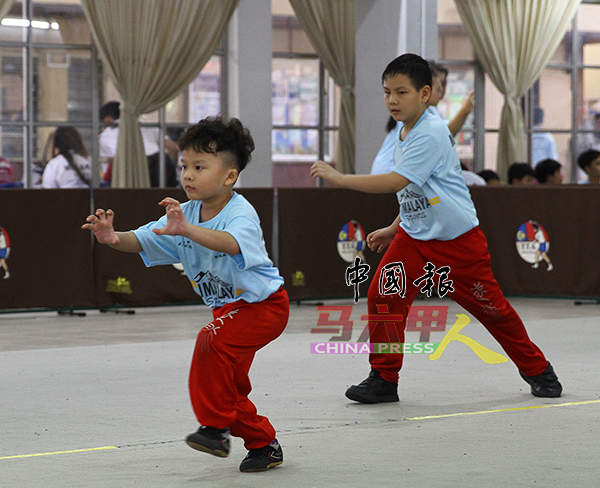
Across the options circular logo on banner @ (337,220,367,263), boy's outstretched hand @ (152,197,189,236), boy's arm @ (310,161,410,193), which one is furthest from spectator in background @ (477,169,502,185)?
boy's outstretched hand @ (152,197,189,236)

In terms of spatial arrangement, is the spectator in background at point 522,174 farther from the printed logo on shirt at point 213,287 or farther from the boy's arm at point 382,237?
the printed logo on shirt at point 213,287

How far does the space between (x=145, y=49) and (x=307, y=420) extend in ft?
31.1

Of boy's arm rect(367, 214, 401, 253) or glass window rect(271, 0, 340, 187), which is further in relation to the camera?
glass window rect(271, 0, 340, 187)

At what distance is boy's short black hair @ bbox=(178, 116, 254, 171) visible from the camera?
3695mm

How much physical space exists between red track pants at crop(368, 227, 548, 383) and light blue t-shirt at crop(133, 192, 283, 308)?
1.41m

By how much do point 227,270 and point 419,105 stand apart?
5.91 ft

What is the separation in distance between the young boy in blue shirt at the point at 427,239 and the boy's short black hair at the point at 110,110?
968 cm

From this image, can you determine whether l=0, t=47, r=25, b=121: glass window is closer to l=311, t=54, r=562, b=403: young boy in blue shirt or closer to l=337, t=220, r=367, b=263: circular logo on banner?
l=337, t=220, r=367, b=263: circular logo on banner

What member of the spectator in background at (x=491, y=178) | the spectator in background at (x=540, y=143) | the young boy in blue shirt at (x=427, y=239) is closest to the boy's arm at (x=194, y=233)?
the young boy in blue shirt at (x=427, y=239)

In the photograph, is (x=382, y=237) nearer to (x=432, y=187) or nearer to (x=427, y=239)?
(x=427, y=239)

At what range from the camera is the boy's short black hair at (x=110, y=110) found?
14312 mm

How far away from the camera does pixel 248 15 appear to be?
13812 mm

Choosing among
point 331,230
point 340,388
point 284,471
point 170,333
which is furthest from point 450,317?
point 284,471

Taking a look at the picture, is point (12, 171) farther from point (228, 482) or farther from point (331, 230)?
point (228, 482)
